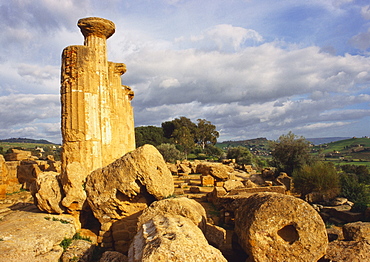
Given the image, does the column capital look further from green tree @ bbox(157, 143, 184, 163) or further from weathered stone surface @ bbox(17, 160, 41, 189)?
green tree @ bbox(157, 143, 184, 163)

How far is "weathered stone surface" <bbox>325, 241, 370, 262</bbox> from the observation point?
15.2 ft

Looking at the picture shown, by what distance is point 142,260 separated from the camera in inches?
129

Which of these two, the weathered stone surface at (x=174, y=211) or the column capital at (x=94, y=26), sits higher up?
the column capital at (x=94, y=26)

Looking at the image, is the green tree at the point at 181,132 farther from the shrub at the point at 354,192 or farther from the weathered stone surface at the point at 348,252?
the weathered stone surface at the point at 348,252

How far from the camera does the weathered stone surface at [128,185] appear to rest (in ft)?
21.7

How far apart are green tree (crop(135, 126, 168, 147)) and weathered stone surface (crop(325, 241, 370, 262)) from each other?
41.3 m

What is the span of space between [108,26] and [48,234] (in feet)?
26.0

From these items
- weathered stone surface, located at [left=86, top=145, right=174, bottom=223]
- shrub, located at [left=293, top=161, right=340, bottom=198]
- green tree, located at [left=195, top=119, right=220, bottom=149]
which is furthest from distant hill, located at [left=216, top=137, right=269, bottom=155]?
weathered stone surface, located at [left=86, top=145, right=174, bottom=223]

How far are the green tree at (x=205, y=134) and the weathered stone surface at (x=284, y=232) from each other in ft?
171

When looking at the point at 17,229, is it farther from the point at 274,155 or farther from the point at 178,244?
the point at 274,155

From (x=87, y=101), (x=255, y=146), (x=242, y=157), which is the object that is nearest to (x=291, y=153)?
(x=242, y=157)

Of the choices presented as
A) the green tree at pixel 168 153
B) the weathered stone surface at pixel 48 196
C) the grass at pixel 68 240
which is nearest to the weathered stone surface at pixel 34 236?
the grass at pixel 68 240

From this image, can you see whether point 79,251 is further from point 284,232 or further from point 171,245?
point 284,232

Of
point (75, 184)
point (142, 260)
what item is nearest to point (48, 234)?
point (75, 184)
